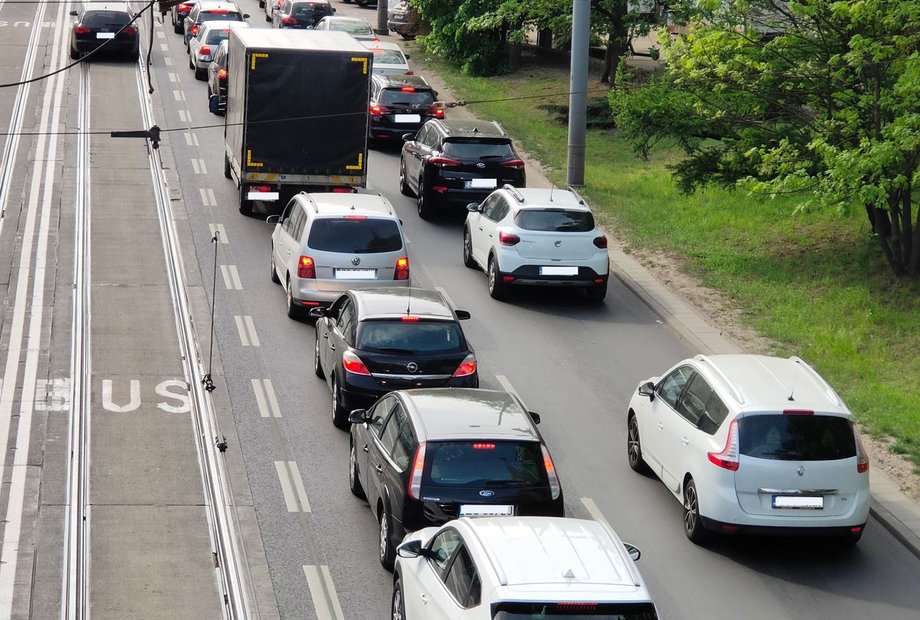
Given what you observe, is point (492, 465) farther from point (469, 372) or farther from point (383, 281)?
point (383, 281)

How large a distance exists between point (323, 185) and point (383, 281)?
5641 millimetres

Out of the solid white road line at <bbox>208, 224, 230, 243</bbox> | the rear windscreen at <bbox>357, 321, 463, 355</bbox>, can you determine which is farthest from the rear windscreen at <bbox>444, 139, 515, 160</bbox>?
the rear windscreen at <bbox>357, 321, 463, 355</bbox>

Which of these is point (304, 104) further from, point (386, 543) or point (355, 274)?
point (386, 543)

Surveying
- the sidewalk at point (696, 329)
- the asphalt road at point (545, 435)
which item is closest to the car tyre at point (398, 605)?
the asphalt road at point (545, 435)

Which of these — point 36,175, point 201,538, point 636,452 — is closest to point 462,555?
point 201,538

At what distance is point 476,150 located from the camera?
1089 inches

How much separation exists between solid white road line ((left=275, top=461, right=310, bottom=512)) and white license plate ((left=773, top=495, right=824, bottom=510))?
4.55 metres

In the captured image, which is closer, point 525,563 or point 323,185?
point 525,563

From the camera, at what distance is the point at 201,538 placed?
13.6 meters

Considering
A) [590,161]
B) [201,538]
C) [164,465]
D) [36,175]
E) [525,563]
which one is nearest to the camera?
[525,563]

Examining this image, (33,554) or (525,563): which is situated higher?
(525,563)

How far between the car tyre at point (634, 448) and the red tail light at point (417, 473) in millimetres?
3926

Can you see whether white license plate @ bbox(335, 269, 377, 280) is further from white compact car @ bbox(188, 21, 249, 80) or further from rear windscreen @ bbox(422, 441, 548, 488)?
white compact car @ bbox(188, 21, 249, 80)

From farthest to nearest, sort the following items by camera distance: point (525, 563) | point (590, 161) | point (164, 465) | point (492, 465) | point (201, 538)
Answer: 1. point (590, 161)
2. point (164, 465)
3. point (201, 538)
4. point (492, 465)
5. point (525, 563)
